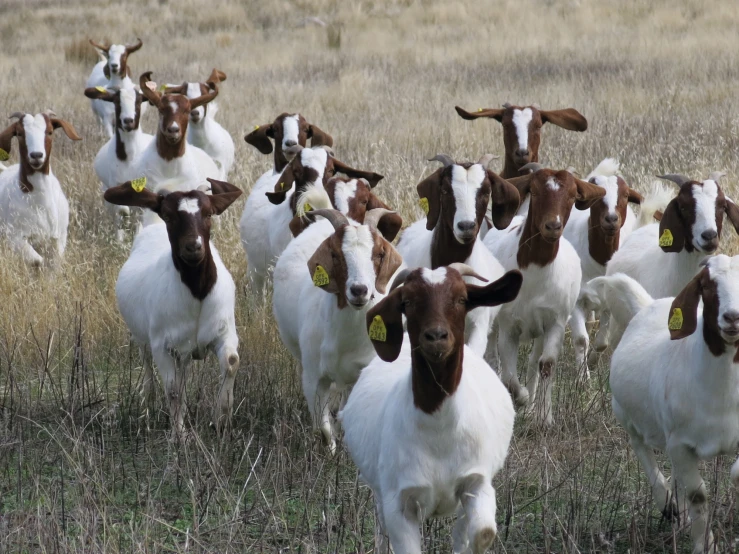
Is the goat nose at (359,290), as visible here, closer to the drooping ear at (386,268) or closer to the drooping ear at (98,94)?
the drooping ear at (386,268)

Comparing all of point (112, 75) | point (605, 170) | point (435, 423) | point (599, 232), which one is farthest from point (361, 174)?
point (112, 75)

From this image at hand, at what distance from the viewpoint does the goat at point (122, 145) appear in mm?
11977

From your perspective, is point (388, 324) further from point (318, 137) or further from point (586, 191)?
point (318, 137)

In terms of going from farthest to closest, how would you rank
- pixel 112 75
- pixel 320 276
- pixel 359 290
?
pixel 112 75 < pixel 320 276 < pixel 359 290

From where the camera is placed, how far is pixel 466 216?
21.9 feet

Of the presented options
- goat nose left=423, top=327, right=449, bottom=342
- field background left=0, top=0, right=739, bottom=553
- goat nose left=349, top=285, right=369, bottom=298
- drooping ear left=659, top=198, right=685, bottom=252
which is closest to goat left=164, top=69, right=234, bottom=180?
field background left=0, top=0, right=739, bottom=553

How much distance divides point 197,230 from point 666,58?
1557 centimetres

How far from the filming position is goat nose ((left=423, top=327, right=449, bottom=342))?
4418 millimetres

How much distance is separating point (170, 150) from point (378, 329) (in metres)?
6.85

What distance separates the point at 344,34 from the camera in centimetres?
2698

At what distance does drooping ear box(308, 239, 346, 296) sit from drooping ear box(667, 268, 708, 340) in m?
1.83

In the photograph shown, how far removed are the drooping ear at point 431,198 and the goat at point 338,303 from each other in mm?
413

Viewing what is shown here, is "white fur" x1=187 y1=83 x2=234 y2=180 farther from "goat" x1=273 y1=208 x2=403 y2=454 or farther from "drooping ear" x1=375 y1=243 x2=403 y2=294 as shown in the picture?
"drooping ear" x1=375 y1=243 x2=403 y2=294

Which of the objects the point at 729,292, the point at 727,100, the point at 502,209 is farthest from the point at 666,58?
the point at 729,292
